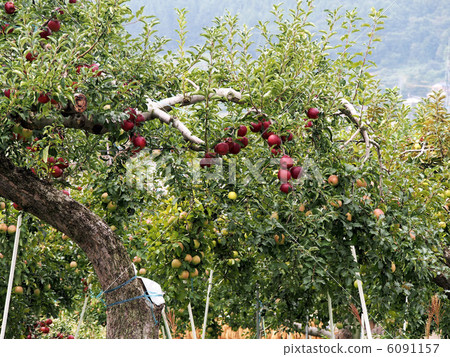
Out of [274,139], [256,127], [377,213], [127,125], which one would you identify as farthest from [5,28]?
[377,213]

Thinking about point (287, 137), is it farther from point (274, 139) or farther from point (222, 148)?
point (222, 148)

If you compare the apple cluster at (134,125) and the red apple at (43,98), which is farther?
the apple cluster at (134,125)

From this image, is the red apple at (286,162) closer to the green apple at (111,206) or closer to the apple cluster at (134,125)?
the apple cluster at (134,125)

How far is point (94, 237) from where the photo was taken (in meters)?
2.64

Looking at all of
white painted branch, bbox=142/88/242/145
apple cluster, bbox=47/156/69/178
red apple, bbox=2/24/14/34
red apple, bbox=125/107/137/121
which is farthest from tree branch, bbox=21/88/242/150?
red apple, bbox=2/24/14/34

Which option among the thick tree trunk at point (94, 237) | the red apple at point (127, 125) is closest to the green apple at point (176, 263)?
the thick tree trunk at point (94, 237)

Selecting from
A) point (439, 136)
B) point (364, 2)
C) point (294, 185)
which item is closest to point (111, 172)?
point (294, 185)

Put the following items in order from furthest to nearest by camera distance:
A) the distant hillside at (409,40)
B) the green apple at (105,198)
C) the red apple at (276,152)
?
the distant hillside at (409,40)
the green apple at (105,198)
the red apple at (276,152)

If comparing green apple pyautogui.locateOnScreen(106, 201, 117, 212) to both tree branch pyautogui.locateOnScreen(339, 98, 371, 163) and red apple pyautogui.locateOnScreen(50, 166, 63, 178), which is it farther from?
tree branch pyautogui.locateOnScreen(339, 98, 371, 163)
